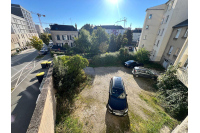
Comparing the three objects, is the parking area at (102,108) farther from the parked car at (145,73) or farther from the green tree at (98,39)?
the green tree at (98,39)

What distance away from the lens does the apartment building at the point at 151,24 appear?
1519 centimetres

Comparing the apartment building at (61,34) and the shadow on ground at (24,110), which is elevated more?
the apartment building at (61,34)

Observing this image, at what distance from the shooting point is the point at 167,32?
12.9 m

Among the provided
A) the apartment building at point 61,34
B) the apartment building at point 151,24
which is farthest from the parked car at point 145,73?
the apartment building at point 61,34

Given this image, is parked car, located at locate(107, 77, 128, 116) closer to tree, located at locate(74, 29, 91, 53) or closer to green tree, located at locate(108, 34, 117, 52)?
tree, located at locate(74, 29, 91, 53)

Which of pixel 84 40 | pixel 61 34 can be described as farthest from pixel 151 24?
pixel 61 34

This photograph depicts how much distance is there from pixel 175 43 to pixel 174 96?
34.3 ft

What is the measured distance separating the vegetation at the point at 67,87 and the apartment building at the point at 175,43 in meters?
14.5

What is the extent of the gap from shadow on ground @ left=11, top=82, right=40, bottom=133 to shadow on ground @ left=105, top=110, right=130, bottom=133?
532cm

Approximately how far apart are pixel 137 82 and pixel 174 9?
44.0 ft

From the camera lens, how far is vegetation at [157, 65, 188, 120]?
17.4 feet

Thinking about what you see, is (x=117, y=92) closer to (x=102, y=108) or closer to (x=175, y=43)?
(x=102, y=108)
